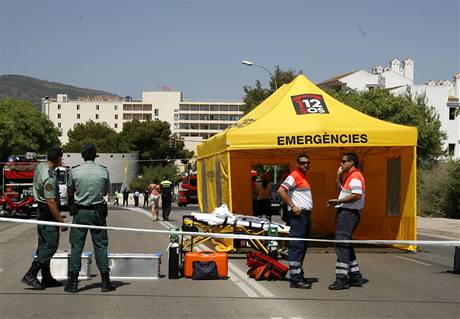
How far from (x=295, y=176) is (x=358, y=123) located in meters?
5.54

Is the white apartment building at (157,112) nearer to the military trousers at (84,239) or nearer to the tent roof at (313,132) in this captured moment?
the tent roof at (313,132)

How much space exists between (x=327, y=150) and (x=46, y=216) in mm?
10267

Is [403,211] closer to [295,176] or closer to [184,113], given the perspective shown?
[295,176]

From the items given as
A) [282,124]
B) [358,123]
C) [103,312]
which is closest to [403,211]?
[358,123]

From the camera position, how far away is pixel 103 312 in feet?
25.6

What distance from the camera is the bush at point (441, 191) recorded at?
97.0ft

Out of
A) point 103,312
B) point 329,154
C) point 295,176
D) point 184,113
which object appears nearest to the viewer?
point 103,312

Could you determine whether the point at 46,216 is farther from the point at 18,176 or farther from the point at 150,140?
the point at 150,140

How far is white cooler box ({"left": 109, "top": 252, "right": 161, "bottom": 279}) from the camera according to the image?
1030cm

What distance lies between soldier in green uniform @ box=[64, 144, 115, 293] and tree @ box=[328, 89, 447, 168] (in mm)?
39792

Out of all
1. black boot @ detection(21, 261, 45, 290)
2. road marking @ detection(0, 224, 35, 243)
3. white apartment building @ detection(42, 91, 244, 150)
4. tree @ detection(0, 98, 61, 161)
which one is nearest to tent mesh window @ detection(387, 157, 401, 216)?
black boot @ detection(21, 261, 45, 290)

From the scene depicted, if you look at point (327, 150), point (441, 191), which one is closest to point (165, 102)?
point (441, 191)

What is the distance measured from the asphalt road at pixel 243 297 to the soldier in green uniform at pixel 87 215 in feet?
1.01

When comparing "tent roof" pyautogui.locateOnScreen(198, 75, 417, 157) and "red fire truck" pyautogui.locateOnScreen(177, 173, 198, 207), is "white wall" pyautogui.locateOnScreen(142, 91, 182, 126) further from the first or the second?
"tent roof" pyautogui.locateOnScreen(198, 75, 417, 157)
